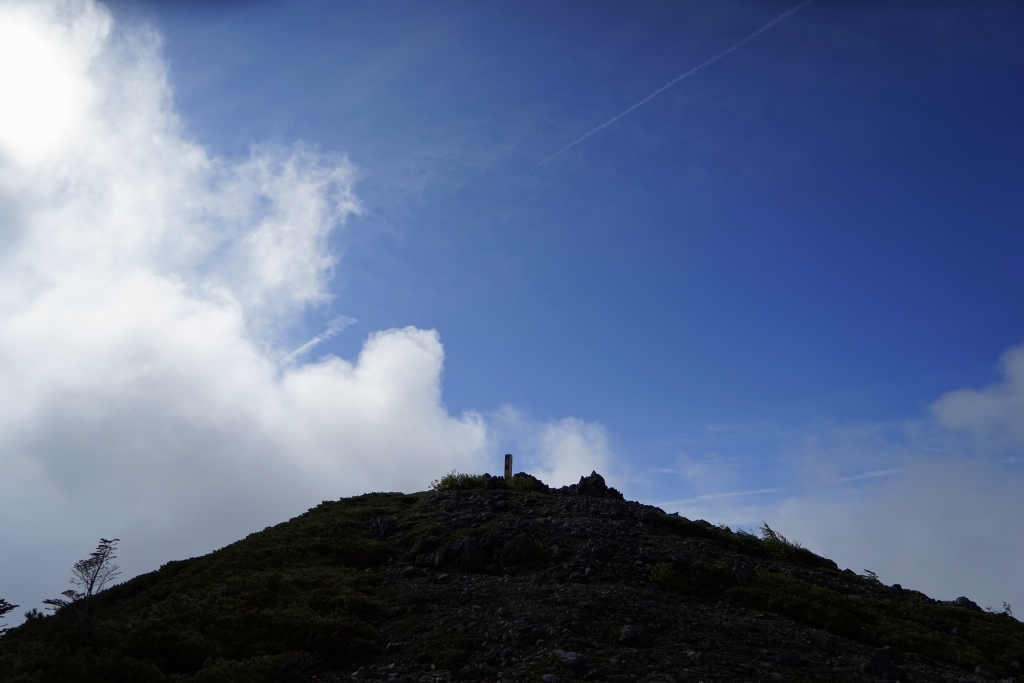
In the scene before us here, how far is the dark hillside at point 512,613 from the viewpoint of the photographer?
13.0m

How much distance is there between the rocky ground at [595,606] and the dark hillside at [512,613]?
0.21 ft

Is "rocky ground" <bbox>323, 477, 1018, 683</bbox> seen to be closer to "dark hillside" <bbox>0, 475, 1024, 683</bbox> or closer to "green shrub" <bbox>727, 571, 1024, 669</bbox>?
"dark hillside" <bbox>0, 475, 1024, 683</bbox>

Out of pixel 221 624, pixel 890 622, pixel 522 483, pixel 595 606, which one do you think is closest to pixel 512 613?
pixel 595 606

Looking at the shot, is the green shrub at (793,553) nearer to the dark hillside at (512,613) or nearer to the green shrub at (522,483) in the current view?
the dark hillside at (512,613)

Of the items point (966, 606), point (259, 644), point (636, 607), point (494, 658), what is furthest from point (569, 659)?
point (966, 606)

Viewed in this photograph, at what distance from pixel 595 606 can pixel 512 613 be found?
6.76 feet

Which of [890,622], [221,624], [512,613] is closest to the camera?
[221,624]

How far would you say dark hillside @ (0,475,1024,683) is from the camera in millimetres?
12977

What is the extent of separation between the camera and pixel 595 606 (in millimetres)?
16062

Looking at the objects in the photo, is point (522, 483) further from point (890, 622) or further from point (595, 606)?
point (890, 622)

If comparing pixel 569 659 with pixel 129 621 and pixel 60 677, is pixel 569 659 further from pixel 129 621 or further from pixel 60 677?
pixel 129 621

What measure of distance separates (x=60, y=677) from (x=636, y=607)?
1216 cm

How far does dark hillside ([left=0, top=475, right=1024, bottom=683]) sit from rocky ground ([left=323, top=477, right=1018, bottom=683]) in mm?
65

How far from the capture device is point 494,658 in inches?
523
